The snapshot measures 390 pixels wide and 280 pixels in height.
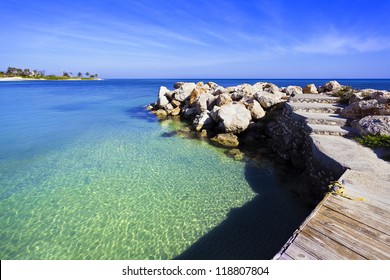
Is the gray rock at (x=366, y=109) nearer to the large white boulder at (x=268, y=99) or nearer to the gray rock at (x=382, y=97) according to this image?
the gray rock at (x=382, y=97)

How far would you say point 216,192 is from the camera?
28.1ft

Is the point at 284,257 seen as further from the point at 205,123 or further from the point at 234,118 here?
the point at 205,123

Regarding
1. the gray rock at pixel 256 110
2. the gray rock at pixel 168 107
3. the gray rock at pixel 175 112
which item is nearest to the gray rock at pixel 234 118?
the gray rock at pixel 256 110

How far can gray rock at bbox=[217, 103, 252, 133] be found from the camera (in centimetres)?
1508

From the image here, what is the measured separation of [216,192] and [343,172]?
13.8ft

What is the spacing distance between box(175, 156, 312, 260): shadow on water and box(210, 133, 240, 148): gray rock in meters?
5.14

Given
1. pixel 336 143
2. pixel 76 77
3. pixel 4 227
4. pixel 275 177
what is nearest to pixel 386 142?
pixel 336 143

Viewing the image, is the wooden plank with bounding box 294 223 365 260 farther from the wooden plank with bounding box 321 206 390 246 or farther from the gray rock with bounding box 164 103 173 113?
the gray rock with bounding box 164 103 173 113

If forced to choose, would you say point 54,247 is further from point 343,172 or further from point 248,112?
point 248,112

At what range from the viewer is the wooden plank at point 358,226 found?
3738mm

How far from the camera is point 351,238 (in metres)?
3.74

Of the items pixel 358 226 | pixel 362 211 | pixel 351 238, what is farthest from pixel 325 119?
pixel 351 238

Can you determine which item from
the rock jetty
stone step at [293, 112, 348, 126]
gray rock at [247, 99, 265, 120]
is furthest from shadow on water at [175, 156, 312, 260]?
gray rock at [247, 99, 265, 120]

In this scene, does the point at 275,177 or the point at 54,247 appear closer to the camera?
the point at 54,247
